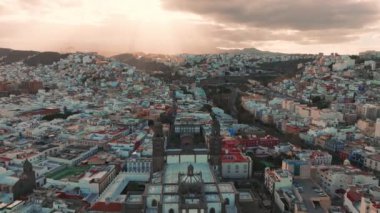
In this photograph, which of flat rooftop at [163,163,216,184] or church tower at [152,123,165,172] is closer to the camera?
flat rooftop at [163,163,216,184]

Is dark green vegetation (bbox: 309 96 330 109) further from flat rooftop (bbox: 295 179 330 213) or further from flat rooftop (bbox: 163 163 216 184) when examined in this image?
flat rooftop (bbox: 163 163 216 184)

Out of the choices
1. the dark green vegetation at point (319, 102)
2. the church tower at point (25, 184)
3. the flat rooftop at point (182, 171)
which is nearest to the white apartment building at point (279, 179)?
the flat rooftop at point (182, 171)

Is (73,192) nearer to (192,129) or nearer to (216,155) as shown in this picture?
(216,155)

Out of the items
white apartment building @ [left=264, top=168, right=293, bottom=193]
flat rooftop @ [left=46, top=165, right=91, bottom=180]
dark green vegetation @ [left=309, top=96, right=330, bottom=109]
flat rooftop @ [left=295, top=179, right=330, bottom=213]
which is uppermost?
dark green vegetation @ [left=309, top=96, right=330, bottom=109]

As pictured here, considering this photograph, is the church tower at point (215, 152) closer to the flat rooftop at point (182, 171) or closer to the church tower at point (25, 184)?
the flat rooftop at point (182, 171)

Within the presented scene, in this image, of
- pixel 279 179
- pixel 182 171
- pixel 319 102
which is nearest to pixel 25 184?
pixel 182 171

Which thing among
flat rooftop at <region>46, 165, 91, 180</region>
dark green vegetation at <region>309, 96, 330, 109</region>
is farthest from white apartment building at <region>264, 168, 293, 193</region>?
dark green vegetation at <region>309, 96, 330, 109</region>

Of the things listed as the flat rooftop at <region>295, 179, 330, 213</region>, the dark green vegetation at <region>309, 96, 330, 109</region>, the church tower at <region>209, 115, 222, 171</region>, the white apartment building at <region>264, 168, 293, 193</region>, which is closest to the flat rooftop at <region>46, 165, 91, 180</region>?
the church tower at <region>209, 115, 222, 171</region>

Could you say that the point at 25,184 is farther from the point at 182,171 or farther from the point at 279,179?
the point at 279,179

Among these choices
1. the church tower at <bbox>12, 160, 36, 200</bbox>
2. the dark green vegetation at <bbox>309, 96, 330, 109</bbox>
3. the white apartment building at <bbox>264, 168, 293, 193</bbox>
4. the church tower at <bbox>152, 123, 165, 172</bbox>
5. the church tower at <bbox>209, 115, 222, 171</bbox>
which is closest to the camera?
the church tower at <bbox>152, 123, 165, 172</bbox>

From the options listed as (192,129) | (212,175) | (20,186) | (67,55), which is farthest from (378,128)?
(67,55)

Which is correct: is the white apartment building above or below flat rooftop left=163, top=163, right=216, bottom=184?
below

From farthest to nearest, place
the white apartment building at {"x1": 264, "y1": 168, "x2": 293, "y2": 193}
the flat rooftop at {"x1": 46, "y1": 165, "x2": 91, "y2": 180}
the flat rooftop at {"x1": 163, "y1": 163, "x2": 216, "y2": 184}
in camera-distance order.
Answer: the flat rooftop at {"x1": 46, "y1": 165, "x2": 91, "y2": 180} < the white apartment building at {"x1": 264, "y1": 168, "x2": 293, "y2": 193} < the flat rooftop at {"x1": 163, "y1": 163, "x2": 216, "y2": 184}
